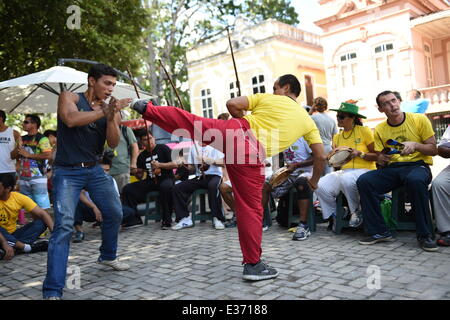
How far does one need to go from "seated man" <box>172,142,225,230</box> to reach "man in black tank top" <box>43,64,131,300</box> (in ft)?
7.95

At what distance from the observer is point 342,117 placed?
5492mm

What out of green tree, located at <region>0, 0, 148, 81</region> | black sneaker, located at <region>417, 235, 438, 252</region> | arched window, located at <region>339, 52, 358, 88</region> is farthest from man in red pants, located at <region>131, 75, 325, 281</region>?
arched window, located at <region>339, 52, 358, 88</region>

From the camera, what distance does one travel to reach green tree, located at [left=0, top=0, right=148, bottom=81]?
33.2 ft

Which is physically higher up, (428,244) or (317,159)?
(317,159)

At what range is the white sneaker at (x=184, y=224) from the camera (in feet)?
21.3

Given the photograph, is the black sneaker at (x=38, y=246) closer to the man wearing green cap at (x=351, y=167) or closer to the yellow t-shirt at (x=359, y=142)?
the man wearing green cap at (x=351, y=167)

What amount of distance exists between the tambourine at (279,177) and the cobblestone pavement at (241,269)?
72 centimetres

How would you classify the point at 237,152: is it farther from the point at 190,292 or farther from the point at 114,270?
the point at 114,270

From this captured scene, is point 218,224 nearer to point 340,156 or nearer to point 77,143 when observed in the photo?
point 340,156

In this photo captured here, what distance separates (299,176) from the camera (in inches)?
219

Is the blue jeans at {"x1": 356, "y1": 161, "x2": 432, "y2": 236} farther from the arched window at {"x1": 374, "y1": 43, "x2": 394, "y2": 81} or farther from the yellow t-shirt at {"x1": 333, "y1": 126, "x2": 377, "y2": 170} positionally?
the arched window at {"x1": 374, "y1": 43, "x2": 394, "y2": 81}

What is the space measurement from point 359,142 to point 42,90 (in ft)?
20.8

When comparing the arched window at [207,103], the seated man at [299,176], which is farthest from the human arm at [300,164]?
the arched window at [207,103]

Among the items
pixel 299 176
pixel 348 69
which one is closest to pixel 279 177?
pixel 299 176
